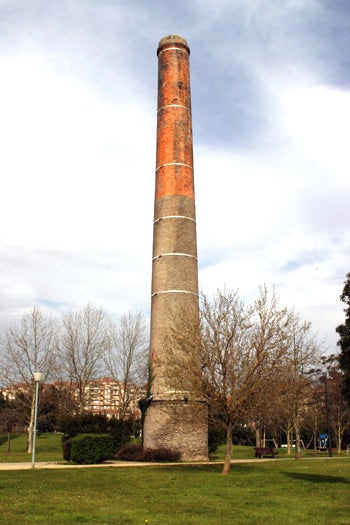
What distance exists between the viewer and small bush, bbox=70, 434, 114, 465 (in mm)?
23922

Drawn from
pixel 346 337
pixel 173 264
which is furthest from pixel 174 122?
pixel 346 337

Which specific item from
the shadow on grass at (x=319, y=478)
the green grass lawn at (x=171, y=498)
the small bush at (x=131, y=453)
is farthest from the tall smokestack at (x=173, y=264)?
the green grass lawn at (x=171, y=498)

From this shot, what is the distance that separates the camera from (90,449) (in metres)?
24.0

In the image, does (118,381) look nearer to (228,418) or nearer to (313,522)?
(228,418)

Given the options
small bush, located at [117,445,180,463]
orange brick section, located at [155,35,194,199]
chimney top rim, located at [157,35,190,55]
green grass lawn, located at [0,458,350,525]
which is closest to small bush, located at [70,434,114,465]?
small bush, located at [117,445,180,463]

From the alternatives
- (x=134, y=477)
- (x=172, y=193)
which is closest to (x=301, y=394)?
(x=172, y=193)

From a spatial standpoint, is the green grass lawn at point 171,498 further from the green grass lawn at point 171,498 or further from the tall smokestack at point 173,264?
the tall smokestack at point 173,264

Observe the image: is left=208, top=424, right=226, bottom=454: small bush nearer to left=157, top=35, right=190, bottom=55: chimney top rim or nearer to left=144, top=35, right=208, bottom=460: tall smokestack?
left=144, top=35, right=208, bottom=460: tall smokestack

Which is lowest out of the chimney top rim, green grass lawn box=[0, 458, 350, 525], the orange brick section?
green grass lawn box=[0, 458, 350, 525]

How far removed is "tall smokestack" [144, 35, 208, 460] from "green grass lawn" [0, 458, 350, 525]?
7159mm

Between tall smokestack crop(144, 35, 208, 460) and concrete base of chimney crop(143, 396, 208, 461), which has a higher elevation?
tall smokestack crop(144, 35, 208, 460)

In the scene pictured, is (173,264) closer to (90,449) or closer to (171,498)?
(90,449)

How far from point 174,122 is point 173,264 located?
8361mm

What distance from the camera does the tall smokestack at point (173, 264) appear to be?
2662 cm
